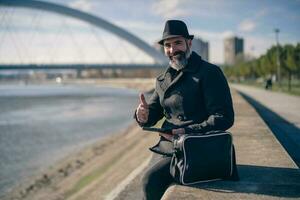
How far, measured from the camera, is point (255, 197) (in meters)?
3.67

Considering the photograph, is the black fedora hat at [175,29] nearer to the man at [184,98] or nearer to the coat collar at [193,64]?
the man at [184,98]

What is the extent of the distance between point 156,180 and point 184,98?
756 millimetres

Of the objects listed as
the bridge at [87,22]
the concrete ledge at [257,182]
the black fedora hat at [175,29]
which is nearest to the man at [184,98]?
the black fedora hat at [175,29]

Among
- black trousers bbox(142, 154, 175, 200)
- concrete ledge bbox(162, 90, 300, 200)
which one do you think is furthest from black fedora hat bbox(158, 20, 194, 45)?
concrete ledge bbox(162, 90, 300, 200)

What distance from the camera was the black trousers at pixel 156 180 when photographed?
3.85m

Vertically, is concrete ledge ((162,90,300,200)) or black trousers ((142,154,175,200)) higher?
black trousers ((142,154,175,200))

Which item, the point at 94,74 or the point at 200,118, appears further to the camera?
the point at 94,74

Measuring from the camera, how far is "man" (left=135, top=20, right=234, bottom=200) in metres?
3.71

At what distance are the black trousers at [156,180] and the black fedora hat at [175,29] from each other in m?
1.09

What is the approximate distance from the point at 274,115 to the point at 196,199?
37.4ft

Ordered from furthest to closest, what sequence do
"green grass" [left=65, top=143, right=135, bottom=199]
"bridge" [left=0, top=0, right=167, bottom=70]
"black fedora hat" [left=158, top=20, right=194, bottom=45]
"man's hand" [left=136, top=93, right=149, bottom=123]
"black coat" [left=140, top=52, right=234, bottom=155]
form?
"bridge" [left=0, top=0, right=167, bottom=70], "green grass" [left=65, top=143, right=135, bottom=199], "man's hand" [left=136, top=93, right=149, bottom=123], "black fedora hat" [left=158, top=20, right=194, bottom=45], "black coat" [left=140, top=52, right=234, bottom=155]

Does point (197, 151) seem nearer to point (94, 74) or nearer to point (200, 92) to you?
point (200, 92)

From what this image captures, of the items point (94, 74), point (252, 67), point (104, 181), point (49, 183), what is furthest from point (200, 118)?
point (94, 74)

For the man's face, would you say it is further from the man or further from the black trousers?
the black trousers
